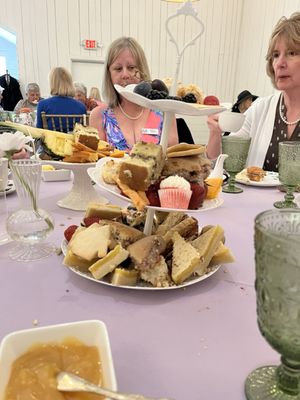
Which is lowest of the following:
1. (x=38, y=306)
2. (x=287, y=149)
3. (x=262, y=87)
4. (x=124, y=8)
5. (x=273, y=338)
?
(x=38, y=306)

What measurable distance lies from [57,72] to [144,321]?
369cm

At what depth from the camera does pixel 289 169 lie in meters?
1.30

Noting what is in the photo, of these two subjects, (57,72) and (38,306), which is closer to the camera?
(38,306)

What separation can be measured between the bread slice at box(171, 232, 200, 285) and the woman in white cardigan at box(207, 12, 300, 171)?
1.22 metres

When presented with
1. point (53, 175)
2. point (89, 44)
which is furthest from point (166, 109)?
point (89, 44)

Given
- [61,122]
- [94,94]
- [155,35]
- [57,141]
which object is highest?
[155,35]

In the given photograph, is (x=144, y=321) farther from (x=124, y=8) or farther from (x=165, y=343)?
(x=124, y=8)

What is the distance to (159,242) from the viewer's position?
0.77 m

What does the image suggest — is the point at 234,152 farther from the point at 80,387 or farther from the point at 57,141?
the point at 80,387

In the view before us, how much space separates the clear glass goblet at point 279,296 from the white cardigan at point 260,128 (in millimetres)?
1784

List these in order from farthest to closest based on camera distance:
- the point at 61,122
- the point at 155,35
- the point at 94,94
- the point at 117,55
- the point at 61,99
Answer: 1. the point at 155,35
2. the point at 94,94
3. the point at 61,99
4. the point at 61,122
5. the point at 117,55

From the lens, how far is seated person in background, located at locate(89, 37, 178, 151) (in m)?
2.12

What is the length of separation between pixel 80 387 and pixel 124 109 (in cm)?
205

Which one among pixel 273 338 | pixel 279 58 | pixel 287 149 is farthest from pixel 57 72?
pixel 273 338
